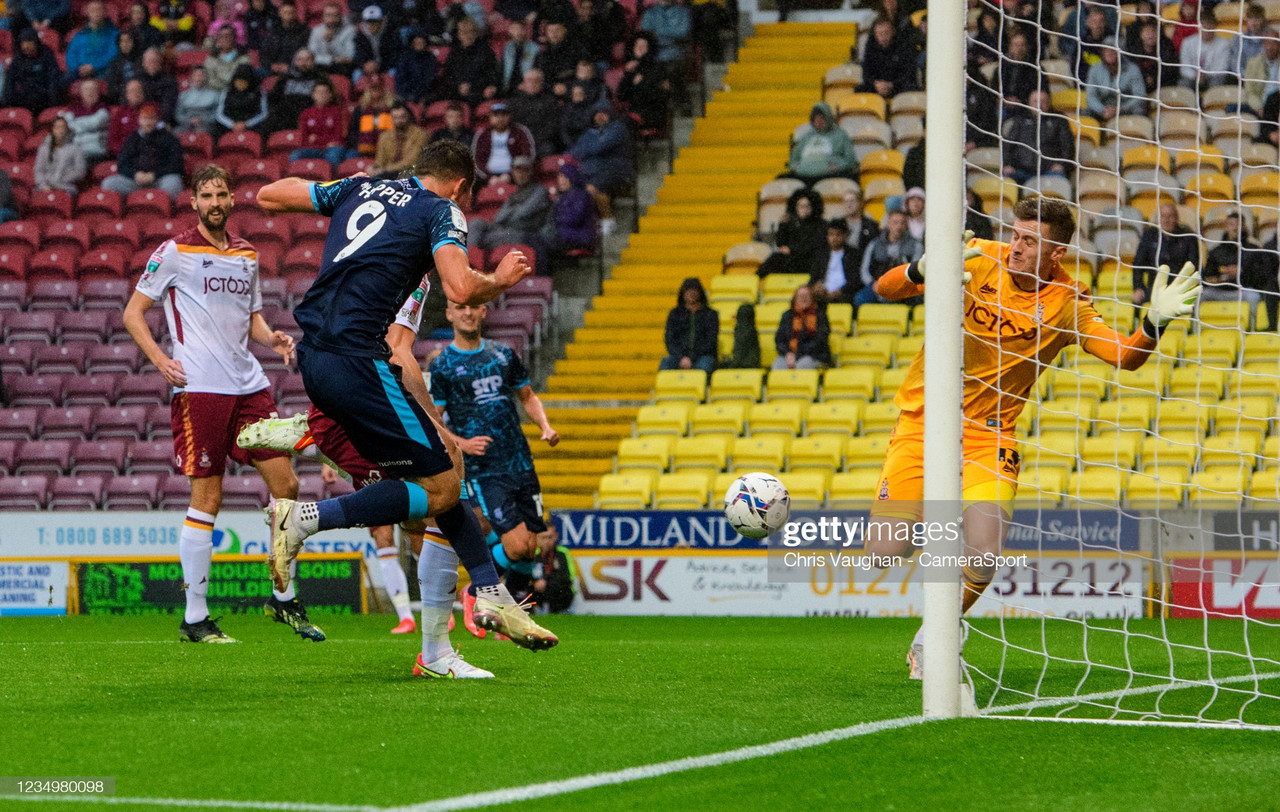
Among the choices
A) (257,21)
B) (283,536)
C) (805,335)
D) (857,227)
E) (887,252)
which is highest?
(257,21)

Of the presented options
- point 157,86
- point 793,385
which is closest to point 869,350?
point 793,385

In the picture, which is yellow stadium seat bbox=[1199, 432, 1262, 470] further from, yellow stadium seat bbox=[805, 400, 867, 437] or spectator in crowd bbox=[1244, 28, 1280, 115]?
spectator in crowd bbox=[1244, 28, 1280, 115]

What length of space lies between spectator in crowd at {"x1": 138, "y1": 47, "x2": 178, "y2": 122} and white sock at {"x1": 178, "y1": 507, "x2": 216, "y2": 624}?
12.5 meters

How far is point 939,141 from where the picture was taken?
5.36 m

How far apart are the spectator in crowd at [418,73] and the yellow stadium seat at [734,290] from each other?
5197mm

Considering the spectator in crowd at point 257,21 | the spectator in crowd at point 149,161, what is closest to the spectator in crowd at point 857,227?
the spectator in crowd at point 149,161

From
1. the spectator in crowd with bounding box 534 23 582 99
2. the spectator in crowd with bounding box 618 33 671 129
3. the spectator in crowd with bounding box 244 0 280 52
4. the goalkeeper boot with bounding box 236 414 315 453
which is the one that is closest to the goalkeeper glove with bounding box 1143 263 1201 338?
the goalkeeper boot with bounding box 236 414 315 453

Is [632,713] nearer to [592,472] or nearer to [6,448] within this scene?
[592,472]

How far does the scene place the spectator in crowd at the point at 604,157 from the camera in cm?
1731

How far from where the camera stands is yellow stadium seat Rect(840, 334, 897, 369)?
1489 cm

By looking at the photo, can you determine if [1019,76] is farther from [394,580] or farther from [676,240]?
[394,580]

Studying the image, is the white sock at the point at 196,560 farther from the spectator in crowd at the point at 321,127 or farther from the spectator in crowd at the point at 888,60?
the spectator in crowd at the point at 888,60

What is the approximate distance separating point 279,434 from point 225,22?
15224 mm

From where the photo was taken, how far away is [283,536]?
5.96 meters
